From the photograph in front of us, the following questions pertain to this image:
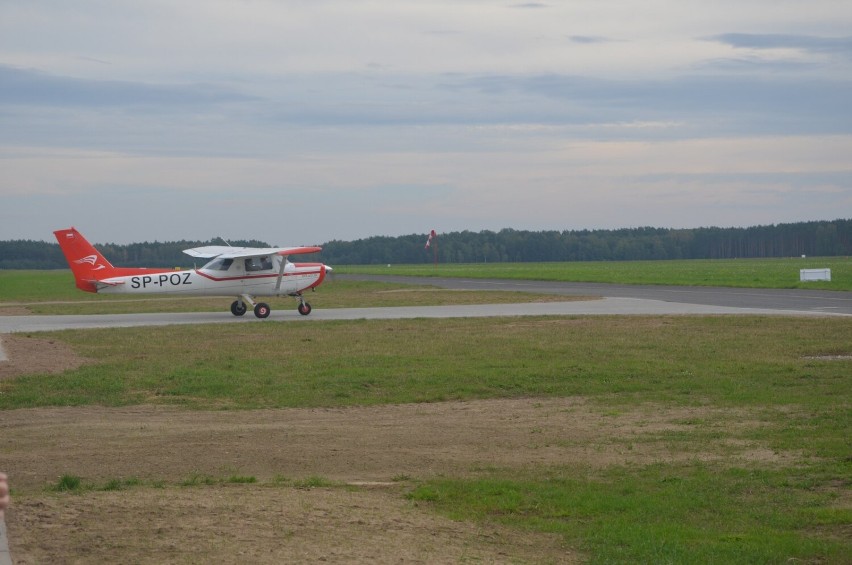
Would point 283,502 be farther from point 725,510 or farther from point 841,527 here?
point 841,527

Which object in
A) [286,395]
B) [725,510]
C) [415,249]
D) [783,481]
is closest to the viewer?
[725,510]

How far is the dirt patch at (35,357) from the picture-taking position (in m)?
17.8

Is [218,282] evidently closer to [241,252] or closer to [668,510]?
[241,252]

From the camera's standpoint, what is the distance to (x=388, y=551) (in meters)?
6.86

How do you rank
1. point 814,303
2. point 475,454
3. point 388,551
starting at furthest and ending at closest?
1. point 814,303
2. point 475,454
3. point 388,551

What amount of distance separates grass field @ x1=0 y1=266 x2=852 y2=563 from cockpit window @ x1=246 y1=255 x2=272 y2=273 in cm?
489

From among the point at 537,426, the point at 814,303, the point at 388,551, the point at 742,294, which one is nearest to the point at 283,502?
the point at 388,551

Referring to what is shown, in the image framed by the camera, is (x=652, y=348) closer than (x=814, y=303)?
Yes

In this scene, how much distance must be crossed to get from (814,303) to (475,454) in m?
27.0

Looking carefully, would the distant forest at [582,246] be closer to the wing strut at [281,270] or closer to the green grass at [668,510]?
the wing strut at [281,270]

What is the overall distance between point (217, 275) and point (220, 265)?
0.32 meters

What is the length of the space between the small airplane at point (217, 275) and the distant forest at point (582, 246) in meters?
107

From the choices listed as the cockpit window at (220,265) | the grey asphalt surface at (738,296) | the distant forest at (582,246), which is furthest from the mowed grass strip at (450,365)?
the distant forest at (582,246)

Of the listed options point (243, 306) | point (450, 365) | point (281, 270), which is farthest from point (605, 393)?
point (243, 306)
